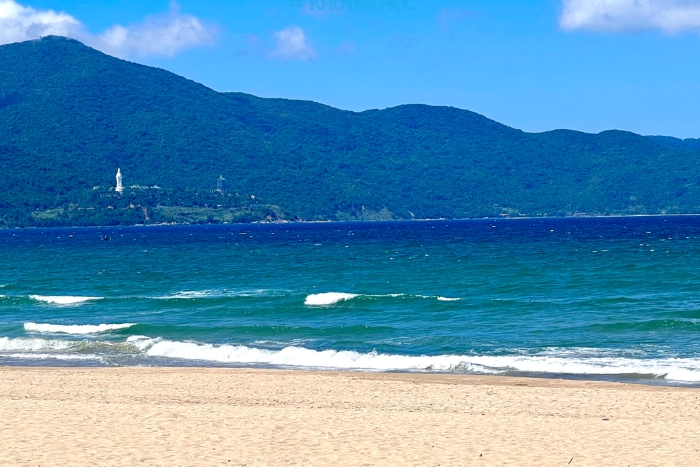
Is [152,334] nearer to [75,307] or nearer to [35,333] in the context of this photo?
[35,333]

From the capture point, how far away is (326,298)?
41625mm

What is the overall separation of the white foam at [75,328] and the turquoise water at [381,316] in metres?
0.08

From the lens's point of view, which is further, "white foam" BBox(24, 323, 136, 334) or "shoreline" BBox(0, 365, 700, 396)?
"white foam" BBox(24, 323, 136, 334)

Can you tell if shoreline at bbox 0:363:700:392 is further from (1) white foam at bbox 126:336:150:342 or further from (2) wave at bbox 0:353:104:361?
(1) white foam at bbox 126:336:150:342

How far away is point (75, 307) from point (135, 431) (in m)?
29.5

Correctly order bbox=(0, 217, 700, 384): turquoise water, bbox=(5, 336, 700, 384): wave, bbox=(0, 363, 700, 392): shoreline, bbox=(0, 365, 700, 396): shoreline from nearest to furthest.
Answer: bbox=(0, 365, 700, 396): shoreline, bbox=(0, 363, 700, 392): shoreline, bbox=(5, 336, 700, 384): wave, bbox=(0, 217, 700, 384): turquoise water

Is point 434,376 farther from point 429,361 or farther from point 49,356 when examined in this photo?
point 49,356

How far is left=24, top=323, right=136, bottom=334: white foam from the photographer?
33625 millimetres

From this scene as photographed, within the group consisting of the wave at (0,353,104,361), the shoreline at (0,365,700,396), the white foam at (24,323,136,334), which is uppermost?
the shoreline at (0,365,700,396)

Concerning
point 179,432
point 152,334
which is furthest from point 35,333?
point 179,432

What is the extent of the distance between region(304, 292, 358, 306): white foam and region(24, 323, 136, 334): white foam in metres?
9.07

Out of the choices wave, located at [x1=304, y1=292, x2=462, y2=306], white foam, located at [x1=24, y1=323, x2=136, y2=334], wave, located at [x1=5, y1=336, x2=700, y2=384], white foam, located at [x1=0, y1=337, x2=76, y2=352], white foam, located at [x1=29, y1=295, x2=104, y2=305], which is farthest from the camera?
white foam, located at [x1=29, y1=295, x2=104, y2=305]

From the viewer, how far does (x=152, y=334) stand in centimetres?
3275

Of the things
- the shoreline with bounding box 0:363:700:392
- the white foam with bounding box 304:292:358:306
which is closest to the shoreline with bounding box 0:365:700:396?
the shoreline with bounding box 0:363:700:392
